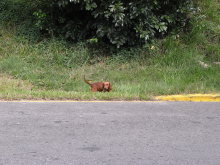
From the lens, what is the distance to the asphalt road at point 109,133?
499cm

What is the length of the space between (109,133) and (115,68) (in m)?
4.68

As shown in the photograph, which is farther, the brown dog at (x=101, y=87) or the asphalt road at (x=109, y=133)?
the brown dog at (x=101, y=87)

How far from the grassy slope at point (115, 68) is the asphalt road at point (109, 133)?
0.91 metres

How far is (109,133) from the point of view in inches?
233

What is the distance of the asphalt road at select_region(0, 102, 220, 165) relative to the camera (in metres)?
4.99

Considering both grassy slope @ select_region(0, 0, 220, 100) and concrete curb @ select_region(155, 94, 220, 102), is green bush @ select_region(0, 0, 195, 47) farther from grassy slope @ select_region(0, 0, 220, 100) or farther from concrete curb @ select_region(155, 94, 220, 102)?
concrete curb @ select_region(155, 94, 220, 102)

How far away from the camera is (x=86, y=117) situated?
264 inches

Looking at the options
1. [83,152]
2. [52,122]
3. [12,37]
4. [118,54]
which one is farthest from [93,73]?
[83,152]

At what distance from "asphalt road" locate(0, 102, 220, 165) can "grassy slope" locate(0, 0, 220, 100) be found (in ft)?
2.99

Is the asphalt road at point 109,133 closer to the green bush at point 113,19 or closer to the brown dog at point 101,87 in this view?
the brown dog at point 101,87

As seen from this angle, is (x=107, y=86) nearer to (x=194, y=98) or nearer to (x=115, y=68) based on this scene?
(x=194, y=98)

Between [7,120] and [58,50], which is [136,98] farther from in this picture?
[58,50]

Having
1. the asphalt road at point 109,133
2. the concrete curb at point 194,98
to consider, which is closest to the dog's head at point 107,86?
the asphalt road at point 109,133

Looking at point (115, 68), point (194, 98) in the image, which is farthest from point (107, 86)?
point (115, 68)
